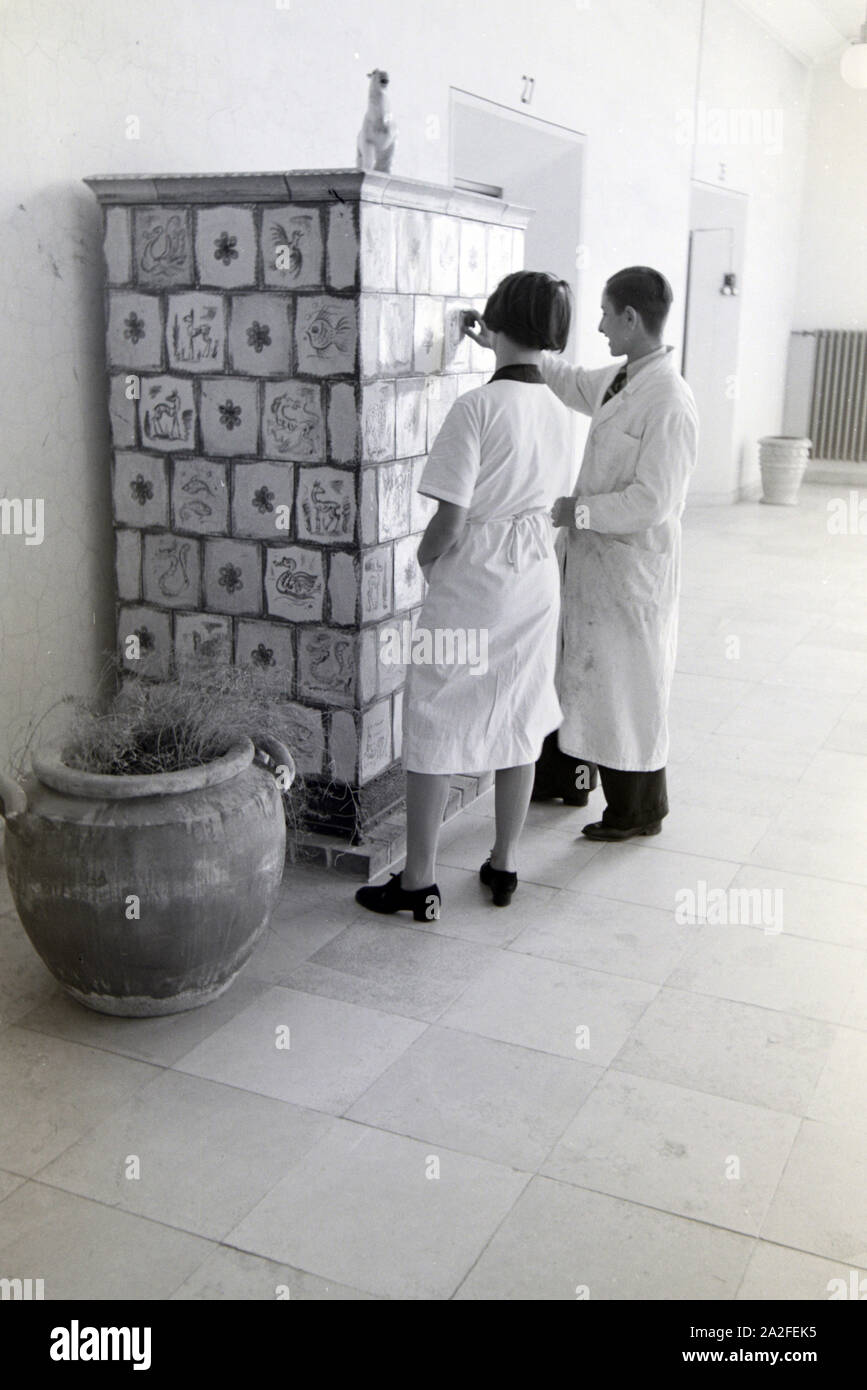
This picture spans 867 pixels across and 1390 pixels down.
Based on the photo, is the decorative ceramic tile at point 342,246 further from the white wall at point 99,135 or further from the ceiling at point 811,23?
the ceiling at point 811,23

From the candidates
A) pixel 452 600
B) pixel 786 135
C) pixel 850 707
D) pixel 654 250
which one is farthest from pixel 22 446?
pixel 786 135

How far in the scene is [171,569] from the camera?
3.57m

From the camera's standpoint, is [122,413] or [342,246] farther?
[122,413]

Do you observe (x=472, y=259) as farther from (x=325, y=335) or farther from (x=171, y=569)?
(x=171, y=569)

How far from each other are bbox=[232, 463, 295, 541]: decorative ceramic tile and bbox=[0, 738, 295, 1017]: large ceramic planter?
890mm

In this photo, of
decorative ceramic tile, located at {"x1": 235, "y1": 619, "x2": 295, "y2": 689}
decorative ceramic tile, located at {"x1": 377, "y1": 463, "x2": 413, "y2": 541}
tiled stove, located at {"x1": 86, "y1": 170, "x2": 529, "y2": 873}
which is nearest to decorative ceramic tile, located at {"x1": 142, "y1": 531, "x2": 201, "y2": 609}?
tiled stove, located at {"x1": 86, "y1": 170, "x2": 529, "y2": 873}

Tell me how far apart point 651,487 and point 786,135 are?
8215mm

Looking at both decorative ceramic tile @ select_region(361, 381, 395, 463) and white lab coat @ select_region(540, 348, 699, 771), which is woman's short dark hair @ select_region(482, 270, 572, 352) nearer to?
decorative ceramic tile @ select_region(361, 381, 395, 463)

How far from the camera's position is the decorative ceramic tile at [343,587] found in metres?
3.34

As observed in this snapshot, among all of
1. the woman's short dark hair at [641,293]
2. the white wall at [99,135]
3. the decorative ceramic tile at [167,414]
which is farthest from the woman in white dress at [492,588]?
the white wall at [99,135]

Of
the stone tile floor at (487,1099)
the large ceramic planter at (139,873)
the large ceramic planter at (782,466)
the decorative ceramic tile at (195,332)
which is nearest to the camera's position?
the stone tile floor at (487,1099)

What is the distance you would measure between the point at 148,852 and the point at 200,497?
1.28 m

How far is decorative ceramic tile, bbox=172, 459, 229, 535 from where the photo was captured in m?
3.46

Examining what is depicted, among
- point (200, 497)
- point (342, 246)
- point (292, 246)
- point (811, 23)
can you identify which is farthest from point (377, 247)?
point (811, 23)
